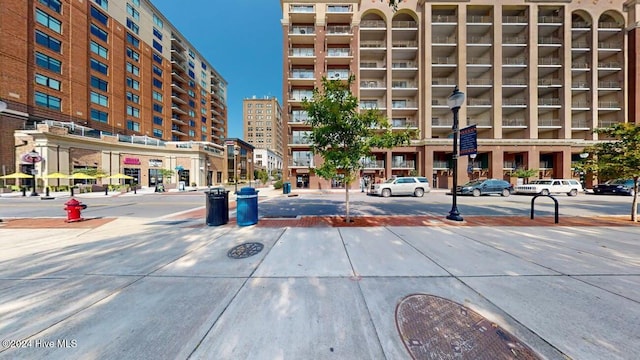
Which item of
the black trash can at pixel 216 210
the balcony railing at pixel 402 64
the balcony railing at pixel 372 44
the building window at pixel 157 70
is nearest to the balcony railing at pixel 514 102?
the balcony railing at pixel 402 64

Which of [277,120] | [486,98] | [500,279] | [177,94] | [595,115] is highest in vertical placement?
[277,120]

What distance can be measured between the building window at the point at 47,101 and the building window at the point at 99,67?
800 cm

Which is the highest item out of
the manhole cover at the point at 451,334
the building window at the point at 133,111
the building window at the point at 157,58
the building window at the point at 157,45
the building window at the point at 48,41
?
the building window at the point at 157,45

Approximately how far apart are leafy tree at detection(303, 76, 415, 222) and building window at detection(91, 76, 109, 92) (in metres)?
46.1

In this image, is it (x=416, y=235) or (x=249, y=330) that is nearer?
(x=249, y=330)

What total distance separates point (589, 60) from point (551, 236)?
142ft

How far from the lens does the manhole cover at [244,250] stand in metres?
4.94

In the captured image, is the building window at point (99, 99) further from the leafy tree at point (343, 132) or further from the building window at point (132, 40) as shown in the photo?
the leafy tree at point (343, 132)

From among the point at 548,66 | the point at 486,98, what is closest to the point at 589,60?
the point at 548,66

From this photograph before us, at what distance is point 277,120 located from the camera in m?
108

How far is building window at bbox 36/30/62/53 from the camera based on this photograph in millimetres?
29266

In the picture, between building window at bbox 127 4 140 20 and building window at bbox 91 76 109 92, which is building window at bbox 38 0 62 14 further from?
building window at bbox 127 4 140 20

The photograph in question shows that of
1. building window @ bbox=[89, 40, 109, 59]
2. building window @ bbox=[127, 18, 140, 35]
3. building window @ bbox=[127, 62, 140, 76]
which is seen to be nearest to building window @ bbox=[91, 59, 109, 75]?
building window @ bbox=[89, 40, 109, 59]

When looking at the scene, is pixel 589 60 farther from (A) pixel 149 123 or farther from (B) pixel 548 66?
(A) pixel 149 123
